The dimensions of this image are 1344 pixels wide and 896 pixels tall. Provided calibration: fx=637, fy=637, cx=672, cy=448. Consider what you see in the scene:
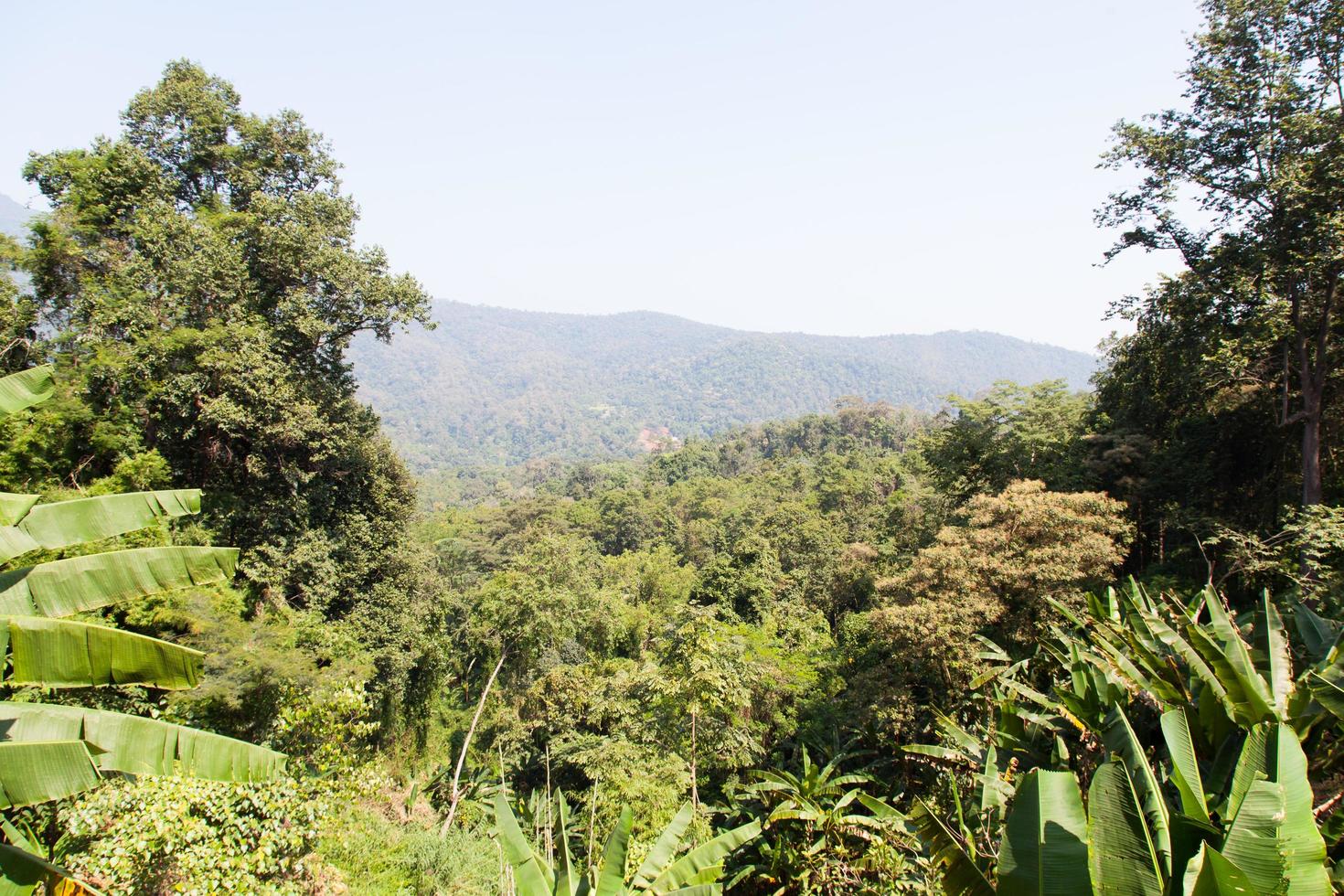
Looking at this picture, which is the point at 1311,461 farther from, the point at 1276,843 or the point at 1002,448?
the point at 1276,843

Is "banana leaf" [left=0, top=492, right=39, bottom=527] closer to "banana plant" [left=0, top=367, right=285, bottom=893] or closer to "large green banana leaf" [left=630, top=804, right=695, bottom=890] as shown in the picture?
"banana plant" [left=0, top=367, right=285, bottom=893]

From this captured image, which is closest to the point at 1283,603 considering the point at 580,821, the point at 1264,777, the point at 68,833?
the point at 1264,777

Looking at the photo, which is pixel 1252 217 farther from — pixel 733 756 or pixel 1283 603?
pixel 733 756

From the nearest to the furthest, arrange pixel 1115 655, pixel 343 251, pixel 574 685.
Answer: pixel 1115 655, pixel 343 251, pixel 574 685

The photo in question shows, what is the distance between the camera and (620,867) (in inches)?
183

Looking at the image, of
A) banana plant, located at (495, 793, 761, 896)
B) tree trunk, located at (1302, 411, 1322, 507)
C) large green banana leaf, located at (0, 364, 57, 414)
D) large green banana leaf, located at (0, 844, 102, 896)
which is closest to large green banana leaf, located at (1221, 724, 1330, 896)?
banana plant, located at (495, 793, 761, 896)

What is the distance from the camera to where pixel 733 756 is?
10953 mm

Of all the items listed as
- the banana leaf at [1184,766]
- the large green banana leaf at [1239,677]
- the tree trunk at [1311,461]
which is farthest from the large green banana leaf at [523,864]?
the tree trunk at [1311,461]

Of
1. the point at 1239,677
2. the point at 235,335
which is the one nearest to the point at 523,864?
the point at 1239,677

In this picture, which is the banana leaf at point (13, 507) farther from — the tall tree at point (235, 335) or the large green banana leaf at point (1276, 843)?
the tall tree at point (235, 335)

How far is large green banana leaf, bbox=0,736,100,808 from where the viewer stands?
274 centimetres

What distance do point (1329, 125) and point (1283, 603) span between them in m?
7.13

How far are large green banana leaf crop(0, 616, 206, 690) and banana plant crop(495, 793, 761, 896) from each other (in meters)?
2.45

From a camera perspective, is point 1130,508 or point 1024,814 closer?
point 1024,814
